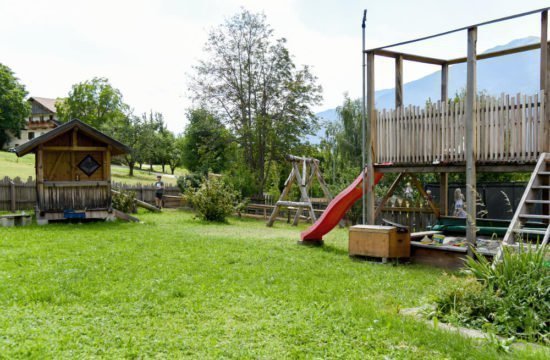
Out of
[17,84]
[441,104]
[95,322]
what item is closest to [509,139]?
[441,104]

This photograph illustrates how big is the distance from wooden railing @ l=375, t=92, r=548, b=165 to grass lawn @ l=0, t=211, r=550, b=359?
8.70 feet

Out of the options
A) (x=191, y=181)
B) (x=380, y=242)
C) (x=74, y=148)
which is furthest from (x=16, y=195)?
(x=380, y=242)

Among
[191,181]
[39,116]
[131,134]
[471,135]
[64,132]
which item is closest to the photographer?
[471,135]

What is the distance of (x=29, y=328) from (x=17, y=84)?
75715 millimetres

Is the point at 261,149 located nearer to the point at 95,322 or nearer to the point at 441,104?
the point at 441,104

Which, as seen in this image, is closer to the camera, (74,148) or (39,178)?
(39,178)

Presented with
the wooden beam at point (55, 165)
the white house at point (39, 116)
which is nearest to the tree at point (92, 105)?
the white house at point (39, 116)

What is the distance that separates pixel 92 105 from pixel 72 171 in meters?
51.7

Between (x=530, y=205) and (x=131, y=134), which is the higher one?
(x=131, y=134)

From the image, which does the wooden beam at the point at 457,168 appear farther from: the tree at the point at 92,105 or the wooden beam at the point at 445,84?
the tree at the point at 92,105

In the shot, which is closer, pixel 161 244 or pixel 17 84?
pixel 161 244

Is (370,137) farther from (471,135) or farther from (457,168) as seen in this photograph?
(471,135)

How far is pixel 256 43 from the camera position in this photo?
31.4 metres

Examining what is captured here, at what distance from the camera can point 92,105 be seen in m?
66.9
